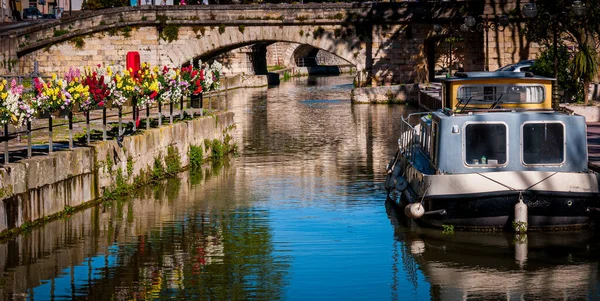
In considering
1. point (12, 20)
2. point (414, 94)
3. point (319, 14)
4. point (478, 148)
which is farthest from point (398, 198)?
point (12, 20)

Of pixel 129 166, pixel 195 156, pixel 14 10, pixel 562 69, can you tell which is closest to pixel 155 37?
pixel 562 69

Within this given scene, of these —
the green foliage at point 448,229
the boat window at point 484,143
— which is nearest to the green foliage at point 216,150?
the green foliage at point 448,229

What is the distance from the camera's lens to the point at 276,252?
16.5 m

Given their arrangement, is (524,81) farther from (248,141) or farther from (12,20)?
(12,20)

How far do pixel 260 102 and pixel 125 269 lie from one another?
36.0 meters

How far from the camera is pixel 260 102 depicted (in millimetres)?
51219

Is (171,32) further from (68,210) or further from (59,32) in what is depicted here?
(68,210)

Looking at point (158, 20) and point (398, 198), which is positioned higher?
point (158, 20)

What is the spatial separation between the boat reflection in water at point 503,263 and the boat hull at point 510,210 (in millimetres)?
175

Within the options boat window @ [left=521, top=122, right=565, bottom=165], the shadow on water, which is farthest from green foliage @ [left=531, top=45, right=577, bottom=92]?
boat window @ [left=521, top=122, right=565, bottom=165]

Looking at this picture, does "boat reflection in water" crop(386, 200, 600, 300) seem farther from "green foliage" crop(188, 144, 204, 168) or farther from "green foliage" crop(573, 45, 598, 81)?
"green foliage" crop(573, 45, 598, 81)

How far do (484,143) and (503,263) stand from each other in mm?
2595

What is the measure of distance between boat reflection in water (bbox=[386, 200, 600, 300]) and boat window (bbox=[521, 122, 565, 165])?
1191 mm

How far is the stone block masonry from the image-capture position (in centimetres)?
1653
